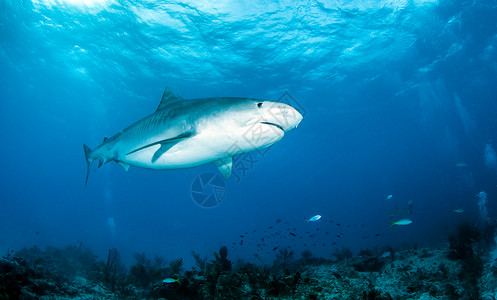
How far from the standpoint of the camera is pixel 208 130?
9.55 feet

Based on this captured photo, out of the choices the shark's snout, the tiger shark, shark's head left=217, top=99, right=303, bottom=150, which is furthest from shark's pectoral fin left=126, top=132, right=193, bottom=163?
the shark's snout

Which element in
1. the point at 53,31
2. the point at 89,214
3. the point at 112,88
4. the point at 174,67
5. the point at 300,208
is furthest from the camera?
the point at 300,208

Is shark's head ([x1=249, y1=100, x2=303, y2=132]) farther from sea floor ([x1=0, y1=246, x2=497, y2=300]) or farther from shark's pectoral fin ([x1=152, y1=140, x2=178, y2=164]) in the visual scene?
sea floor ([x1=0, y1=246, x2=497, y2=300])

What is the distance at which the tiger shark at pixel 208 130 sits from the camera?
2.63 metres

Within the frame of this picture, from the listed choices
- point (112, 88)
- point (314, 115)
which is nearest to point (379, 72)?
point (314, 115)

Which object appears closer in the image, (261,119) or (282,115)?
(282,115)

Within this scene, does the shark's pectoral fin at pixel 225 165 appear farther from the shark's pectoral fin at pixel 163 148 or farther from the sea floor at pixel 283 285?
the sea floor at pixel 283 285

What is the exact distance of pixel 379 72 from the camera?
79.7 ft

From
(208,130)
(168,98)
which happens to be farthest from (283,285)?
(168,98)

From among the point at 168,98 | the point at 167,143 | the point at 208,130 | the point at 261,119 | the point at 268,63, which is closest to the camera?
the point at 261,119

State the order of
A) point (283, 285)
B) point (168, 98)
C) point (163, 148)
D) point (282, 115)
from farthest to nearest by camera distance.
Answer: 1. point (168, 98)
2. point (283, 285)
3. point (163, 148)
4. point (282, 115)

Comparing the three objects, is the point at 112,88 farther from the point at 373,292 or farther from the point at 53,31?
the point at 373,292

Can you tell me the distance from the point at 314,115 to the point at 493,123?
63786 mm

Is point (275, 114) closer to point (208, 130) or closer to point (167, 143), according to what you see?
point (208, 130)
